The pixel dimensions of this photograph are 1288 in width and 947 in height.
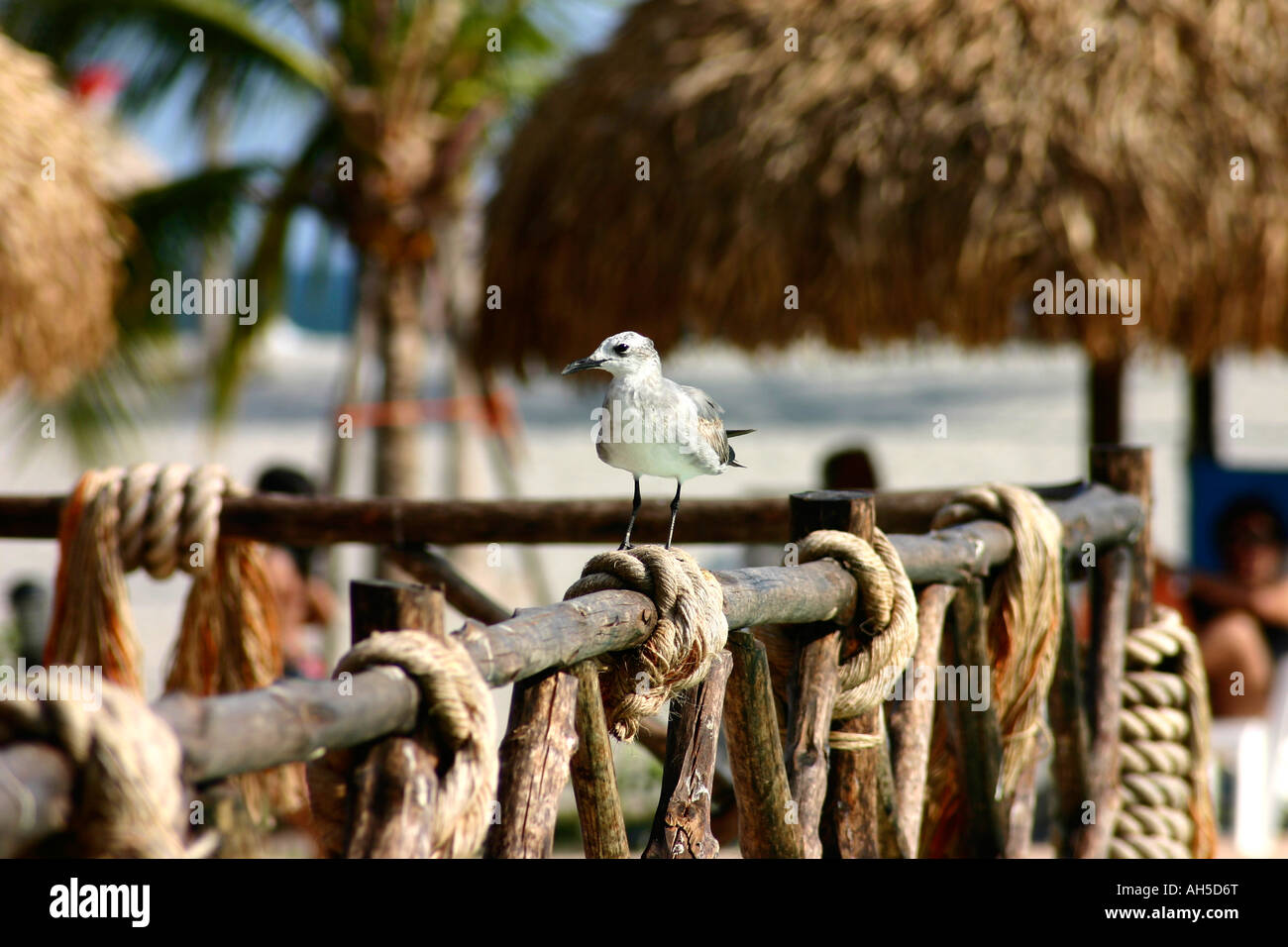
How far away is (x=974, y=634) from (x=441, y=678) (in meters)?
1.13

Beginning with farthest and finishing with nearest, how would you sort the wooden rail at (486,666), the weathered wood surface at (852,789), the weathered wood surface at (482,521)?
the weathered wood surface at (482,521) < the weathered wood surface at (852,789) < the wooden rail at (486,666)

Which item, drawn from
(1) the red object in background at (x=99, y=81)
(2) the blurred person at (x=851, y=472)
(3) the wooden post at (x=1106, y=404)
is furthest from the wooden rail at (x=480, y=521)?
(1) the red object in background at (x=99, y=81)

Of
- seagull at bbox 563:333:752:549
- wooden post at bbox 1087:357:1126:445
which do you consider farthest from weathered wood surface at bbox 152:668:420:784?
→ wooden post at bbox 1087:357:1126:445

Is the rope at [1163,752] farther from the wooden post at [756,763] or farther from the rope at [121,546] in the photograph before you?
the rope at [121,546]

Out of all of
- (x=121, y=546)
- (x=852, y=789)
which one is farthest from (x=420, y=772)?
(x=121, y=546)

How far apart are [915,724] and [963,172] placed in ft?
8.79

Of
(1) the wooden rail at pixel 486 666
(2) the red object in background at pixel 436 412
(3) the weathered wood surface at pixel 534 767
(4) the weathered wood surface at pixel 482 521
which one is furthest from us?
(2) the red object in background at pixel 436 412

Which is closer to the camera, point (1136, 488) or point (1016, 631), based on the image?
point (1016, 631)

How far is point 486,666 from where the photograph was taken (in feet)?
3.40

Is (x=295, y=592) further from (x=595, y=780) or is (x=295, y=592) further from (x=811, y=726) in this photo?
(x=595, y=780)

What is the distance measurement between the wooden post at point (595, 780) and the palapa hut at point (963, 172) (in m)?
3.04

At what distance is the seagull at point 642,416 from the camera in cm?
135

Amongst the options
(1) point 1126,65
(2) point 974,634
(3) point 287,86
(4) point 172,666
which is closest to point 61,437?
(3) point 287,86
